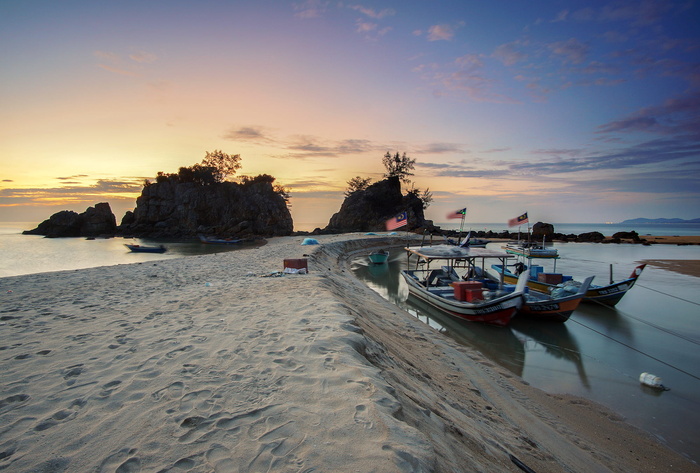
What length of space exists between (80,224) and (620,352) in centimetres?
11289

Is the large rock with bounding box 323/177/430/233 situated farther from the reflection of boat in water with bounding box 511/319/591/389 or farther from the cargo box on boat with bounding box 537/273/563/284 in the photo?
the reflection of boat in water with bounding box 511/319/591/389

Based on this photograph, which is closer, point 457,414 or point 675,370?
point 457,414

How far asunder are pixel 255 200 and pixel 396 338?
8122 cm

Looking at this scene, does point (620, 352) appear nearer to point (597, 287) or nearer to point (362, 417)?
point (597, 287)

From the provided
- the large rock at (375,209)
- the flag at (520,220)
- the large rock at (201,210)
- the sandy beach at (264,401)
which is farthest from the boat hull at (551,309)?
the large rock at (201,210)

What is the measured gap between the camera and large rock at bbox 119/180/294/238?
275 ft

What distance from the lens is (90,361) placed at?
18.8 feet

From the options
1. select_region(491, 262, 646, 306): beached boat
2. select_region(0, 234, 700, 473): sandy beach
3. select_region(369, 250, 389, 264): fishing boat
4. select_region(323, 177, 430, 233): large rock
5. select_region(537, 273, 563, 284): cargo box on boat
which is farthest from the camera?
select_region(323, 177, 430, 233): large rock

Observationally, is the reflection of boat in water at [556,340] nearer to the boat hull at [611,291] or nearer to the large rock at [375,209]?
the boat hull at [611,291]

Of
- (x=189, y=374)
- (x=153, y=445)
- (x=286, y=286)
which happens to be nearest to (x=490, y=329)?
(x=286, y=286)

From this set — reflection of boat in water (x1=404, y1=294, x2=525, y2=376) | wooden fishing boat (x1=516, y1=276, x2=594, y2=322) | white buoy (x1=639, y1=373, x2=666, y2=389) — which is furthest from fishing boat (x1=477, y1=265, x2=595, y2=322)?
white buoy (x1=639, y1=373, x2=666, y2=389)

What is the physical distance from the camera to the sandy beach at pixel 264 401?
11.1ft

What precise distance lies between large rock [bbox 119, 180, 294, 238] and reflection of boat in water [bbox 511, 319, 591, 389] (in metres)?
73.6

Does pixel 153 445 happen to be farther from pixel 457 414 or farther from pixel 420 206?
pixel 420 206
